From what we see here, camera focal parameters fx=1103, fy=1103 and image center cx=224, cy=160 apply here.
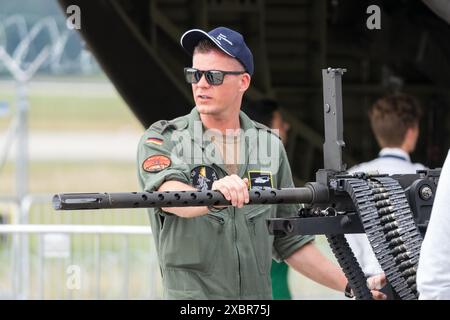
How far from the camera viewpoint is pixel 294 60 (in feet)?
26.1

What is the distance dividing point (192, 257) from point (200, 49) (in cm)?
67

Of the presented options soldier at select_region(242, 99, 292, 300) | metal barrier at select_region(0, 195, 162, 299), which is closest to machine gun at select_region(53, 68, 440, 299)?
soldier at select_region(242, 99, 292, 300)

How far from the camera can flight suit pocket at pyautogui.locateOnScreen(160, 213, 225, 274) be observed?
349 centimetres

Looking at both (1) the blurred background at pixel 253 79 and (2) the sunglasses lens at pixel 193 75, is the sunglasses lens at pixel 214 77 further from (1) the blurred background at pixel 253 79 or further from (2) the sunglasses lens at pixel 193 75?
(1) the blurred background at pixel 253 79

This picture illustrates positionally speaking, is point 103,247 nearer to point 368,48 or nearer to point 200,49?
point 368,48

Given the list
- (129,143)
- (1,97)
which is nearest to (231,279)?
(129,143)

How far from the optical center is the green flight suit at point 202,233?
3494mm

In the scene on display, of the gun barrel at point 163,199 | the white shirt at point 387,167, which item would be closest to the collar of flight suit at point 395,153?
the white shirt at point 387,167

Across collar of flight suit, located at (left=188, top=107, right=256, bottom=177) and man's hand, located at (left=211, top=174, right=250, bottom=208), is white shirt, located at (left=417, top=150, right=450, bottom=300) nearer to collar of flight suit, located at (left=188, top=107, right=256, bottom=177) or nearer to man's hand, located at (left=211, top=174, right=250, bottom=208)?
man's hand, located at (left=211, top=174, right=250, bottom=208)

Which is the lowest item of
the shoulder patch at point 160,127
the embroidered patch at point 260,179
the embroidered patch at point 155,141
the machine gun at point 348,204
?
the machine gun at point 348,204

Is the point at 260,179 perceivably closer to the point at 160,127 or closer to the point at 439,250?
the point at 160,127

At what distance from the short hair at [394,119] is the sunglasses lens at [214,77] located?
1798 mm

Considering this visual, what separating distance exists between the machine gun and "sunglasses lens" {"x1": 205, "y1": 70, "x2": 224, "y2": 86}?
489 mm

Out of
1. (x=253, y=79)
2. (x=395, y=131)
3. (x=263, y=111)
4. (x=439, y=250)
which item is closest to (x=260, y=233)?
(x=439, y=250)
